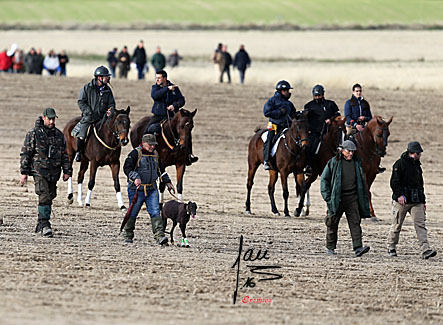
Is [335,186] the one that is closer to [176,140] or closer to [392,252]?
[392,252]

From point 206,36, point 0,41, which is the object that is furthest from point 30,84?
point 206,36

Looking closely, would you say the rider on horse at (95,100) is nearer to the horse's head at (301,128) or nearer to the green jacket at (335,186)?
the horse's head at (301,128)

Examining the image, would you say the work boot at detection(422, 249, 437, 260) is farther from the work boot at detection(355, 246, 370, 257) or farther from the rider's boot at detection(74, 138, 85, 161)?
the rider's boot at detection(74, 138, 85, 161)

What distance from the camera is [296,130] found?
65.8ft

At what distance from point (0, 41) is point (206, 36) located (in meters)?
16.0

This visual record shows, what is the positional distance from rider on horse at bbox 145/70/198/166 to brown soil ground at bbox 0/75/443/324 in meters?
1.84

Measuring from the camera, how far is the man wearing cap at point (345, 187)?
15.3m

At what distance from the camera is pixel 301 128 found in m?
19.9

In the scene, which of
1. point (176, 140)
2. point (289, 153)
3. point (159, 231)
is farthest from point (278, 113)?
point (159, 231)

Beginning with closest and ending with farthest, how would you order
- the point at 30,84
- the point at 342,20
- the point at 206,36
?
the point at 30,84 → the point at 206,36 → the point at 342,20

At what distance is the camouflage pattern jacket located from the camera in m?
15.8

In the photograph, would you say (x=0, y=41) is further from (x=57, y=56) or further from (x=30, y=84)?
(x=30, y=84)

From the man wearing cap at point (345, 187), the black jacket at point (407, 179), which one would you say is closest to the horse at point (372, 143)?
the black jacket at point (407, 179)

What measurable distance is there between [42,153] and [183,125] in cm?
438
